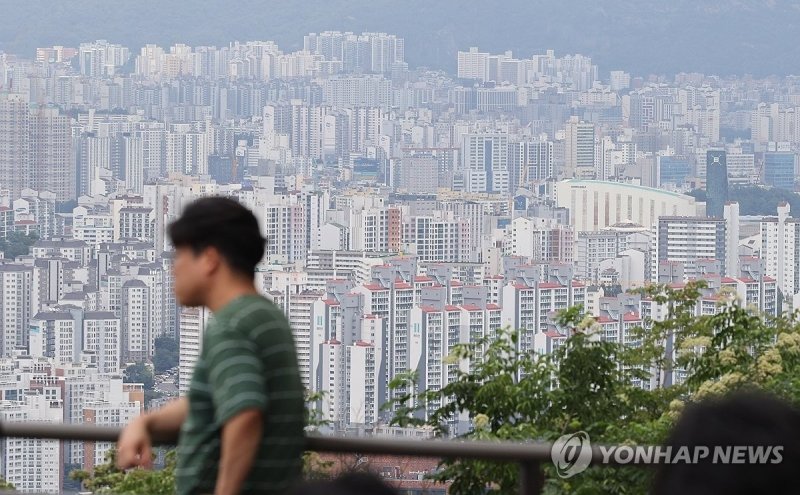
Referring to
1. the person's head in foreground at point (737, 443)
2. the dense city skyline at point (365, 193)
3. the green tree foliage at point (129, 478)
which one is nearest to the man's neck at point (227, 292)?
the person's head in foreground at point (737, 443)

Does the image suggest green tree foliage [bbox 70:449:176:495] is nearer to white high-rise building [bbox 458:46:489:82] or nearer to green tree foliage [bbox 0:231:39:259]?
green tree foliage [bbox 0:231:39:259]

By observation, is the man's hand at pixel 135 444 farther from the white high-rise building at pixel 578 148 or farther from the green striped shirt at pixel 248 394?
the white high-rise building at pixel 578 148

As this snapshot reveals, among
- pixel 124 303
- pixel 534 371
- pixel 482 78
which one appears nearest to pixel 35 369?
pixel 124 303

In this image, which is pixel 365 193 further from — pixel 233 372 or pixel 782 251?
pixel 233 372

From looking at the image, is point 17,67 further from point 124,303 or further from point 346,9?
point 124,303

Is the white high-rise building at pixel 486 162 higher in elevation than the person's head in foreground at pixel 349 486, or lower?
higher

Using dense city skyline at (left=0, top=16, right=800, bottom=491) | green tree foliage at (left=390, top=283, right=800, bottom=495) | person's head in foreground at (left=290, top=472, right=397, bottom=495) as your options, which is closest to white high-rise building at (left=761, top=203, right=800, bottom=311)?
dense city skyline at (left=0, top=16, right=800, bottom=491)
